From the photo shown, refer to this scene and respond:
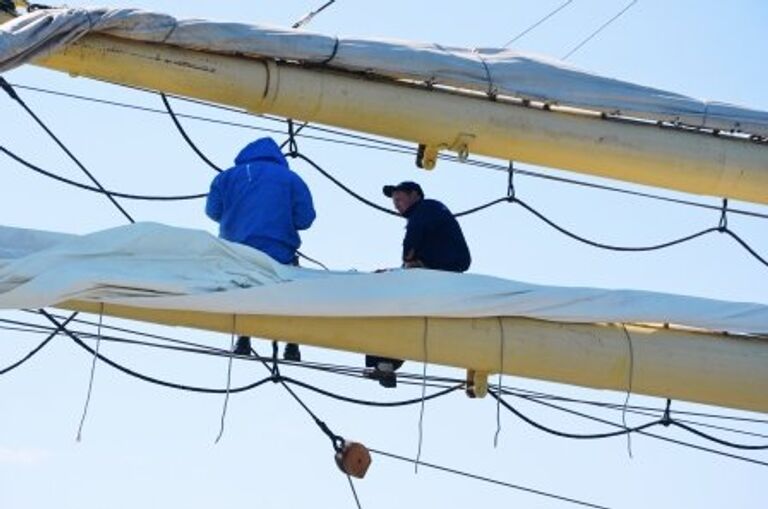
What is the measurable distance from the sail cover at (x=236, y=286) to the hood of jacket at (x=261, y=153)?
762 millimetres

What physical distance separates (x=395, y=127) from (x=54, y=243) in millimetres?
2347

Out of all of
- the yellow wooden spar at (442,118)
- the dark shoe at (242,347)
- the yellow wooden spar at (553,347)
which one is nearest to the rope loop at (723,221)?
the yellow wooden spar at (442,118)

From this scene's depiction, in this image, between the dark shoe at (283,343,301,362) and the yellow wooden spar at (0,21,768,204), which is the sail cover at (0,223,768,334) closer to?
the dark shoe at (283,343,301,362)

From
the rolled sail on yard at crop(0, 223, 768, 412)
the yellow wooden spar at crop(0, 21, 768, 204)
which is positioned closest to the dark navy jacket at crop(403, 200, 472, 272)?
the rolled sail on yard at crop(0, 223, 768, 412)

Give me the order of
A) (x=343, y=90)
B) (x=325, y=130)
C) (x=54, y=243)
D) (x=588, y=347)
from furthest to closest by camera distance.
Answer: (x=325, y=130)
(x=343, y=90)
(x=588, y=347)
(x=54, y=243)

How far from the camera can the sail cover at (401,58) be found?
9820mm

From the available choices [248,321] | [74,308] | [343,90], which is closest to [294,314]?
[248,321]

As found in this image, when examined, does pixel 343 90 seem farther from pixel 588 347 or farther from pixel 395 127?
pixel 588 347

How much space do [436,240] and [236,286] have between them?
1357 millimetres

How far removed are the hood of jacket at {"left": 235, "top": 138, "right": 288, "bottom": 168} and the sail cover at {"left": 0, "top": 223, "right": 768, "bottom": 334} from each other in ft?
2.50

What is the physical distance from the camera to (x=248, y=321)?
952cm

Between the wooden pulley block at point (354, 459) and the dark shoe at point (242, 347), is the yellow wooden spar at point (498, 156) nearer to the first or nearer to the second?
the dark shoe at point (242, 347)

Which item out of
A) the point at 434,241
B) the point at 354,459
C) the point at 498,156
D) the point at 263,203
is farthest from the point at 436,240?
the point at 354,459

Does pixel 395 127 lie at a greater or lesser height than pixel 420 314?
greater
